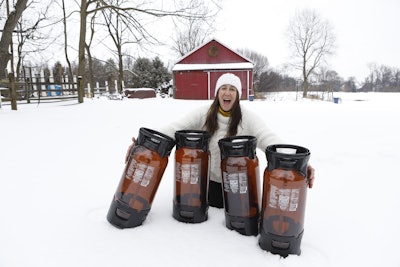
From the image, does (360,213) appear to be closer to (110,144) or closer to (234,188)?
(234,188)

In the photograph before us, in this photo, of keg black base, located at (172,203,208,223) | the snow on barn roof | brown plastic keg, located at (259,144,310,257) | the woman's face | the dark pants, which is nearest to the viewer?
brown plastic keg, located at (259,144,310,257)

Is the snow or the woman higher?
the woman

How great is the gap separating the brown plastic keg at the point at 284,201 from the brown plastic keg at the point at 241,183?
0.19 meters

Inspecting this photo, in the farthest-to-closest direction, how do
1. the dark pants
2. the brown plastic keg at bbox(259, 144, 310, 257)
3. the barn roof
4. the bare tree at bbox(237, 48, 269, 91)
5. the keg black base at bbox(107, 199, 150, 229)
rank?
the bare tree at bbox(237, 48, 269, 91), the barn roof, the dark pants, the keg black base at bbox(107, 199, 150, 229), the brown plastic keg at bbox(259, 144, 310, 257)

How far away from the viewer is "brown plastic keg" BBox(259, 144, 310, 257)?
194cm

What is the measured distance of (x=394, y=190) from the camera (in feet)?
11.0

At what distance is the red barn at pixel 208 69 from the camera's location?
66.9 ft

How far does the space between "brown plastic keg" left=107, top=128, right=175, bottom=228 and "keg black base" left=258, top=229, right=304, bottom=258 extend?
0.97 meters

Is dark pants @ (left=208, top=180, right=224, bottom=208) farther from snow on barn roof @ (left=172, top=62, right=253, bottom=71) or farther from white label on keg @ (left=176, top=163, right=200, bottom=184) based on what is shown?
snow on barn roof @ (left=172, top=62, right=253, bottom=71)

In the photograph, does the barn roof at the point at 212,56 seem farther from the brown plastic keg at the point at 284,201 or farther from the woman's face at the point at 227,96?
the brown plastic keg at the point at 284,201

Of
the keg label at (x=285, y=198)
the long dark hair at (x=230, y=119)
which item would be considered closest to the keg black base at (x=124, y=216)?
the long dark hair at (x=230, y=119)

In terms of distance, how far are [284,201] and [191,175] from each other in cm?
78

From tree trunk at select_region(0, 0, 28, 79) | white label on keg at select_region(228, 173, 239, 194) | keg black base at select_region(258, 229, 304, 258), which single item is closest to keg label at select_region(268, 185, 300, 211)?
keg black base at select_region(258, 229, 304, 258)

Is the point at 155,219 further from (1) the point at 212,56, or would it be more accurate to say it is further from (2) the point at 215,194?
(1) the point at 212,56
